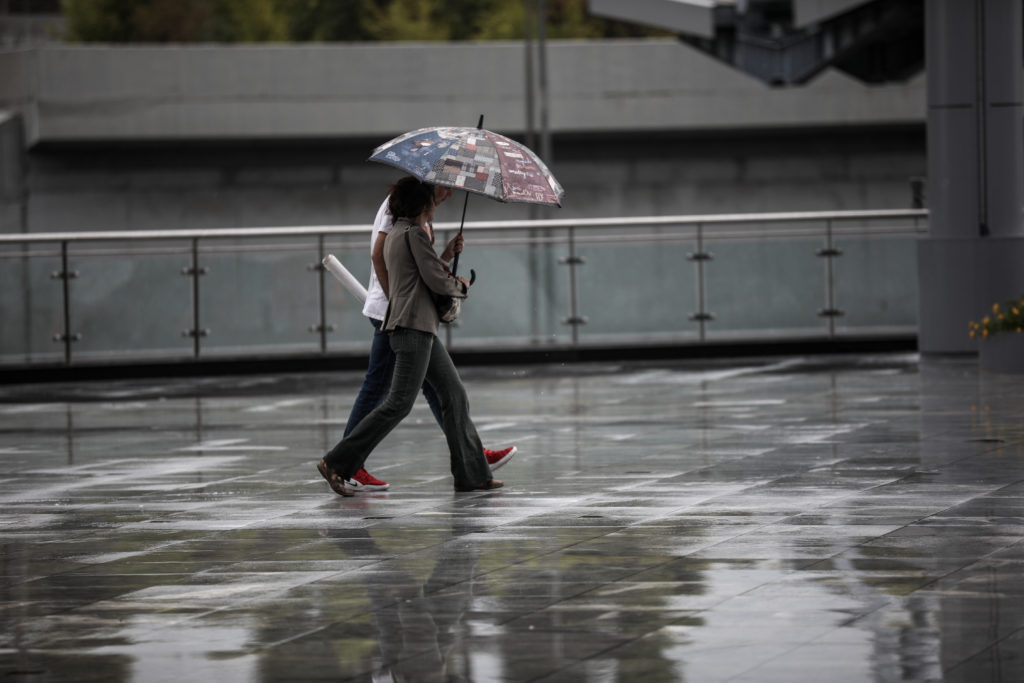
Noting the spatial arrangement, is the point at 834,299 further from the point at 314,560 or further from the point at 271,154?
the point at 271,154

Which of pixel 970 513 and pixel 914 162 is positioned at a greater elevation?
pixel 914 162

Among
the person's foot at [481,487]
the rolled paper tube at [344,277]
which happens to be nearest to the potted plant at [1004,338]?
the rolled paper tube at [344,277]

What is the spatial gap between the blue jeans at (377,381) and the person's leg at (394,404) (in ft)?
1.05

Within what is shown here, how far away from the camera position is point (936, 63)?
19469mm

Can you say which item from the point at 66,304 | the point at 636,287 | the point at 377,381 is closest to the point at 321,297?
the point at 66,304

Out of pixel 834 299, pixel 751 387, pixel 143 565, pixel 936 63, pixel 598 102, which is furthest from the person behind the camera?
pixel 598 102

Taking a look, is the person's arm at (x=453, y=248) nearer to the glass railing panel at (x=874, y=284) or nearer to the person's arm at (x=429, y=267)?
the person's arm at (x=429, y=267)

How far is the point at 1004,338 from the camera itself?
17016 millimetres

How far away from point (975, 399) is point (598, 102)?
4047 cm

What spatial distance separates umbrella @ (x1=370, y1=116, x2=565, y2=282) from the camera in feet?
31.7

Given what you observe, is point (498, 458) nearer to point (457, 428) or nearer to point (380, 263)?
point (457, 428)

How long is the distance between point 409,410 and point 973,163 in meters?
11.0

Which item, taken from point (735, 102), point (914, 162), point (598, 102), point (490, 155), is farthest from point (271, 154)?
point (490, 155)

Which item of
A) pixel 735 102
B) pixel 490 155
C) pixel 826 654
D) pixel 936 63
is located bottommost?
pixel 826 654
